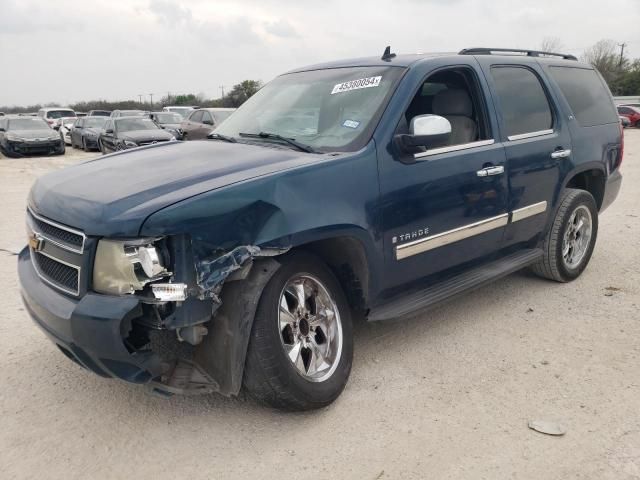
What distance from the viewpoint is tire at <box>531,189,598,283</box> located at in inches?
194

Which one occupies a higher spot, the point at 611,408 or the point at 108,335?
the point at 108,335

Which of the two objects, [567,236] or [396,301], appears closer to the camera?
[396,301]

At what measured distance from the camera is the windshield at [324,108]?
3.50 m

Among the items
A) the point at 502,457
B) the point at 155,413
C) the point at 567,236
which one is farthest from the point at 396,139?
the point at 567,236

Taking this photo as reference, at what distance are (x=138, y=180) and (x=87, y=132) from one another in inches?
794

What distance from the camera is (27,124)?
2006cm

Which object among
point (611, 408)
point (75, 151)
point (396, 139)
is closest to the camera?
point (611, 408)

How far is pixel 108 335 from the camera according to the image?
252 centimetres

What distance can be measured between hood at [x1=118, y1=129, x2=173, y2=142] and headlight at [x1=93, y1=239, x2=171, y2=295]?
13771 millimetres

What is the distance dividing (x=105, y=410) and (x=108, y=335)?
2.90 feet

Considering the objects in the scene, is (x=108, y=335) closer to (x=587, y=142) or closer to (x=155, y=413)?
(x=155, y=413)

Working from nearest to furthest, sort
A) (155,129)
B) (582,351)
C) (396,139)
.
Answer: (396,139) → (582,351) → (155,129)

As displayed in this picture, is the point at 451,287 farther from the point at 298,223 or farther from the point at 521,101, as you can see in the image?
the point at 521,101

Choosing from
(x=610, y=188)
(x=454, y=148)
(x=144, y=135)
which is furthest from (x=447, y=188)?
(x=144, y=135)
